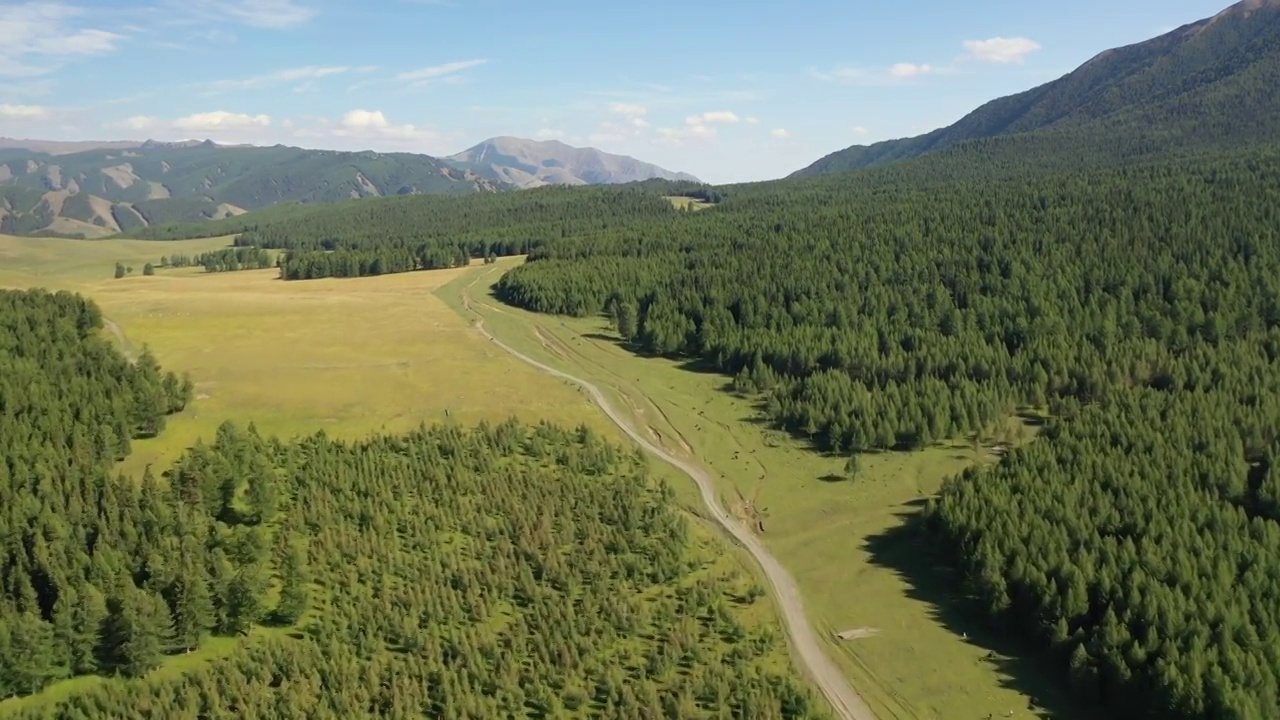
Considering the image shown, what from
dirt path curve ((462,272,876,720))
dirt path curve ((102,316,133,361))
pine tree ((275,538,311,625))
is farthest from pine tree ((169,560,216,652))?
dirt path curve ((102,316,133,361))

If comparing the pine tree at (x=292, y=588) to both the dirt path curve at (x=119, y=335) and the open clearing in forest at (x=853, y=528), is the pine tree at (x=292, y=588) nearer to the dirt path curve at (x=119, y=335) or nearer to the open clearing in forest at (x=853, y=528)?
the open clearing in forest at (x=853, y=528)

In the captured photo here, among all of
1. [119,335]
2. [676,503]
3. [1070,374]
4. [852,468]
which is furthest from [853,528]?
[119,335]

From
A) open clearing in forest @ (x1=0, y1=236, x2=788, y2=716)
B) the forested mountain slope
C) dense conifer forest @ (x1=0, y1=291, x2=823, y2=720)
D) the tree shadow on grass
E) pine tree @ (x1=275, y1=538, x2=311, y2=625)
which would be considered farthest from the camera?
open clearing in forest @ (x1=0, y1=236, x2=788, y2=716)

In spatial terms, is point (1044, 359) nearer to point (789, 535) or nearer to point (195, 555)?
point (789, 535)

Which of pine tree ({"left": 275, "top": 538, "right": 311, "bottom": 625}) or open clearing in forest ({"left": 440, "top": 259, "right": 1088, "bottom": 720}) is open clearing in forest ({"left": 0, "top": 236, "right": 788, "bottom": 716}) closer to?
pine tree ({"left": 275, "top": 538, "right": 311, "bottom": 625})

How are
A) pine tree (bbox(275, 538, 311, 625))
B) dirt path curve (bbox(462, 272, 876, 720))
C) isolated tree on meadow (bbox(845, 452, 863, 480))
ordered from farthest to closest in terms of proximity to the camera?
1. isolated tree on meadow (bbox(845, 452, 863, 480))
2. pine tree (bbox(275, 538, 311, 625))
3. dirt path curve (bbox(462, 272, 876, 720))

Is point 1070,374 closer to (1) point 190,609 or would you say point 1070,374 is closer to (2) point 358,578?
(2) point 358,578

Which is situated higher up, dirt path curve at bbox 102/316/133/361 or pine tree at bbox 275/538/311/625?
dirt path curve at bbox 102/316/133/361
